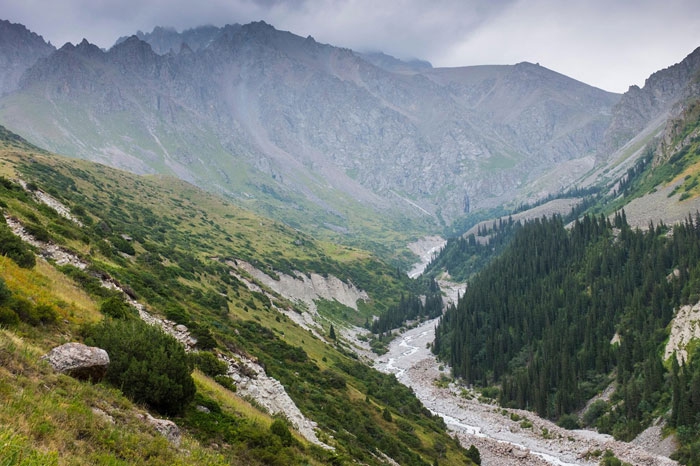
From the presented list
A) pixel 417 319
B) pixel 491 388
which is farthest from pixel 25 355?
pixel 417 319

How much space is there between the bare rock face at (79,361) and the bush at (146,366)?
2.30ft

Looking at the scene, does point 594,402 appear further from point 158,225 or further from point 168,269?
point 158,225

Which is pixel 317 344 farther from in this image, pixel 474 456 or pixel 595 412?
pixel 595 412

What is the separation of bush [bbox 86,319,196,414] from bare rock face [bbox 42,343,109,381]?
27.6 inches

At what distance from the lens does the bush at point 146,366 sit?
58.6 ft

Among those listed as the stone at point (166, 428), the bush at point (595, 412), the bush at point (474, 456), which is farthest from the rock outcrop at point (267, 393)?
the bush at point (595, 412)

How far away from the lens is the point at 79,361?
1672cm

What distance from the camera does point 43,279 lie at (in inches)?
978

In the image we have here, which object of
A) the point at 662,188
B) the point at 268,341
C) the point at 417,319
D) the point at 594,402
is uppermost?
the point at 662,188

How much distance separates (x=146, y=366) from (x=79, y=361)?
7.96 ft

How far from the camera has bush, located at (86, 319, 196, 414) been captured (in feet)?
58.6

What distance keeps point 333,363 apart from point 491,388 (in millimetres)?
50990

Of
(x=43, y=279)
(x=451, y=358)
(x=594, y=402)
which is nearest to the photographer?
(x=43, y=279)

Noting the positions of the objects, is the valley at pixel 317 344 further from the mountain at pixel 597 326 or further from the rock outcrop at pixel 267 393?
the mountain at pixel 597 326
